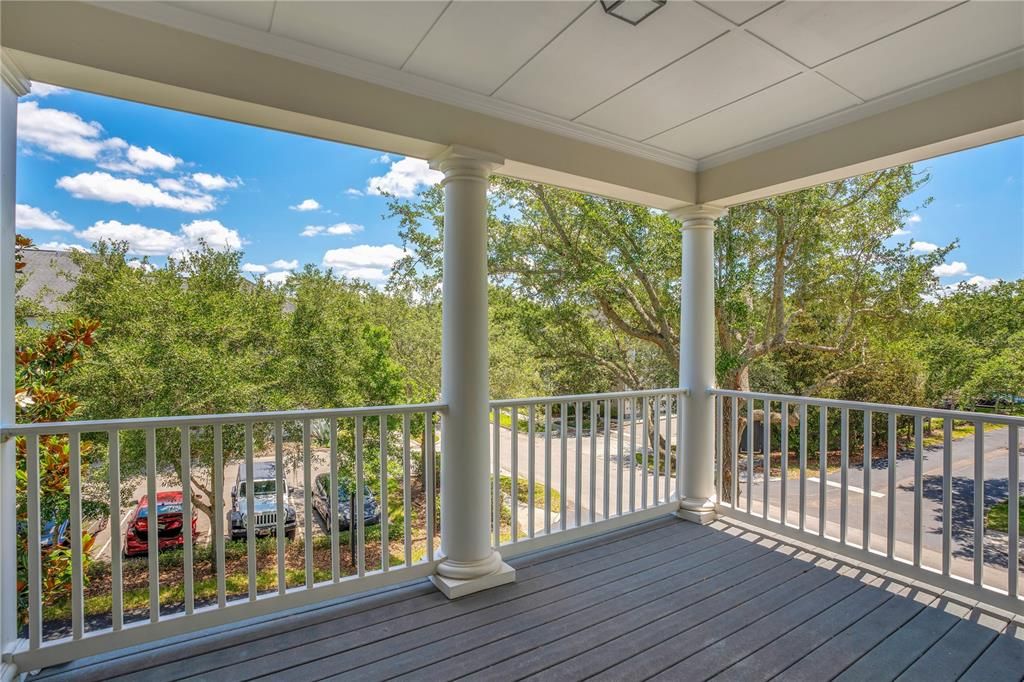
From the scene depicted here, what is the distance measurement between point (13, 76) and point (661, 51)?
2410 mm

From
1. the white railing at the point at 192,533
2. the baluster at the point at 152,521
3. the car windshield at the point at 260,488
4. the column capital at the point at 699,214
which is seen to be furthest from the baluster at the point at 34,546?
the car windshield at the point at 260,488

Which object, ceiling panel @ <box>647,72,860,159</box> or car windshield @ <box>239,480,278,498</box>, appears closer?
ceiling panel @ <box>647,72,860,159</box>

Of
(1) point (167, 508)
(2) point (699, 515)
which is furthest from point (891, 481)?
(1) point (167, 508)

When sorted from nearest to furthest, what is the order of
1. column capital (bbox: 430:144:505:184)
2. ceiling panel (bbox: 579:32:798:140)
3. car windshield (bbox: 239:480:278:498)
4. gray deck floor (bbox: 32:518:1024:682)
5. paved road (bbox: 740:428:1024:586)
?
1. gray deck floor (bbox: 32:518:1024:682)
2. ceiling panel (bbox: 579:32:798:140)
3. column capital (bbox: 430:144:505:184)
4. paved road (bbox: 740:428:1024:586)
5. car windshield (bbox: 239:480:278:498)

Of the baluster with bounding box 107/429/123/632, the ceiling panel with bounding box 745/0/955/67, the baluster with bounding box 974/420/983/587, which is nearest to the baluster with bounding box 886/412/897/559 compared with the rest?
the baluster with bounding box 974/420/983/587

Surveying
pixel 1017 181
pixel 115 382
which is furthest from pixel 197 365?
pixel 1017 181

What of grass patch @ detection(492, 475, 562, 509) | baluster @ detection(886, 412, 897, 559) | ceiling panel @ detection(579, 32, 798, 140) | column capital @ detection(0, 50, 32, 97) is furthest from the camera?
grass patch @ detection(492, 475, 562, 509)

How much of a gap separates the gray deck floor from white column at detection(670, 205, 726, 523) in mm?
842

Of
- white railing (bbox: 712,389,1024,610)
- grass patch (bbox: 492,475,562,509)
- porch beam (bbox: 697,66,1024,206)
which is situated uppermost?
porch beam (bbox: 697,66,1024,206)

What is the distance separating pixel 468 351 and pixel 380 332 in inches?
257

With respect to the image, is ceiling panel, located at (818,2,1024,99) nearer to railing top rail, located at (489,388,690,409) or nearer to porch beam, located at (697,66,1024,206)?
porch beam, located at (697,66,1024,206)

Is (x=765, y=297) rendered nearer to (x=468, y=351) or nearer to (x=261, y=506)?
(x=468, y=351)

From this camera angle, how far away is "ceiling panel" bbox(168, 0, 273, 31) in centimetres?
176

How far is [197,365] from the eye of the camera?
23.1ft
